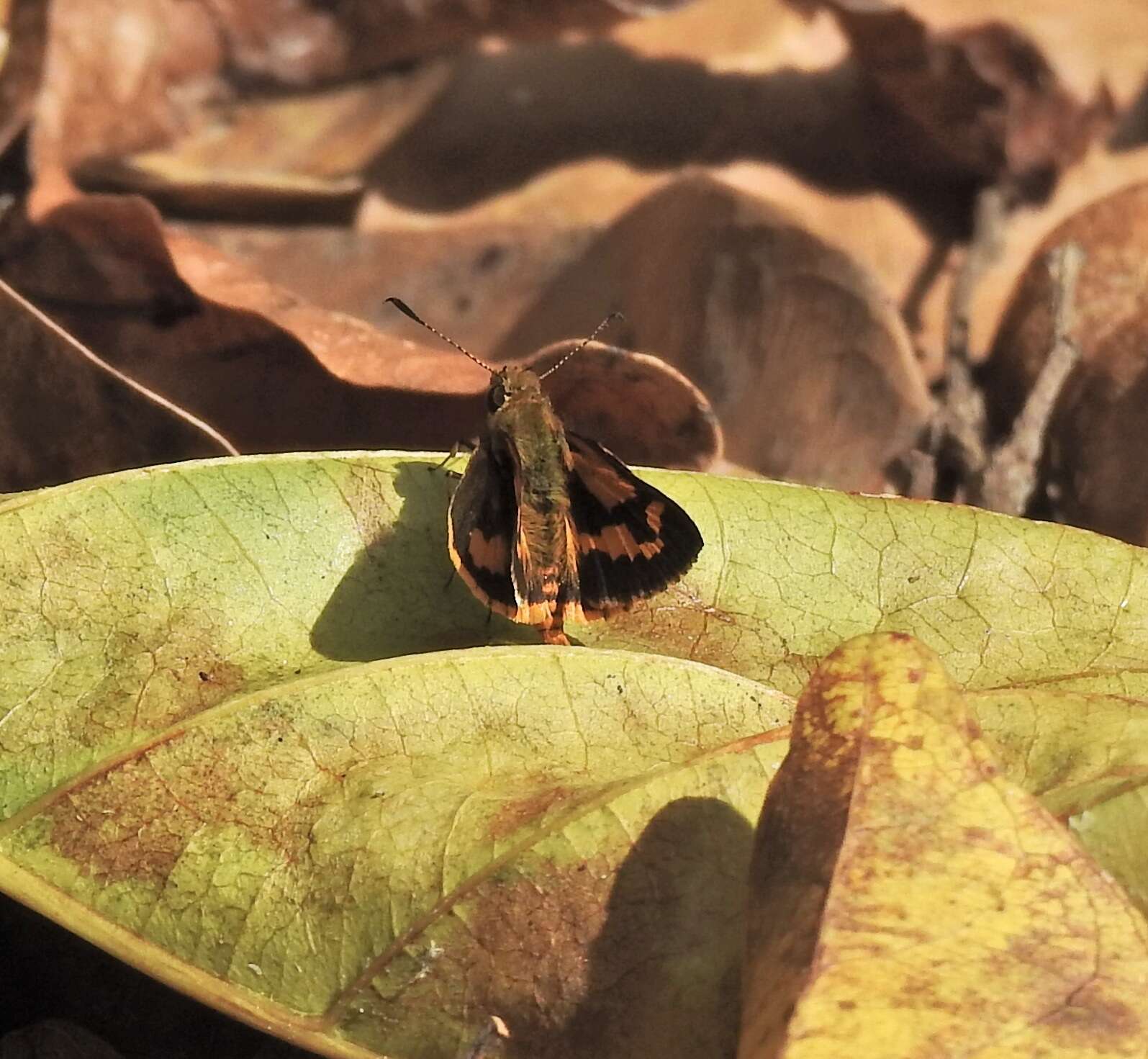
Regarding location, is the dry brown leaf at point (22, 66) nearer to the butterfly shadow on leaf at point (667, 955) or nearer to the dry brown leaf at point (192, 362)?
the dry brown leaf at point (192, 362)

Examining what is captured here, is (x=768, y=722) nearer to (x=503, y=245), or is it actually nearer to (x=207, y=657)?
(x=207, y=657)

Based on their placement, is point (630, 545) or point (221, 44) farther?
point (221, 44)

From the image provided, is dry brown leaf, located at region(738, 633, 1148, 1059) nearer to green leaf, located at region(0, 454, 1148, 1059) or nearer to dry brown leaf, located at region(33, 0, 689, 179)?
green leaf, located at region(0, 454, 1148, 1059)

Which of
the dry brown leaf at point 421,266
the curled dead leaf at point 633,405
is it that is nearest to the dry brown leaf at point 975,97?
the dry brown leaf at point 421,266

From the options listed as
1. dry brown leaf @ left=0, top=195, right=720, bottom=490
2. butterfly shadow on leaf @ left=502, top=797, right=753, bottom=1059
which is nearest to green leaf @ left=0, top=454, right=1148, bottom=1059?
butterfly shadow on leaf @ left=502, top=797, right=753, bottom=1059

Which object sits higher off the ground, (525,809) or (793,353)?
(525,809)

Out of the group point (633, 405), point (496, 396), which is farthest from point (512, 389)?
point (633, 405)

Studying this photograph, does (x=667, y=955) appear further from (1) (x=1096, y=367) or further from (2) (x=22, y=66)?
(2) (x=22, y=66)

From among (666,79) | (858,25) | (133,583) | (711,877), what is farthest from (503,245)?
(711,877)
